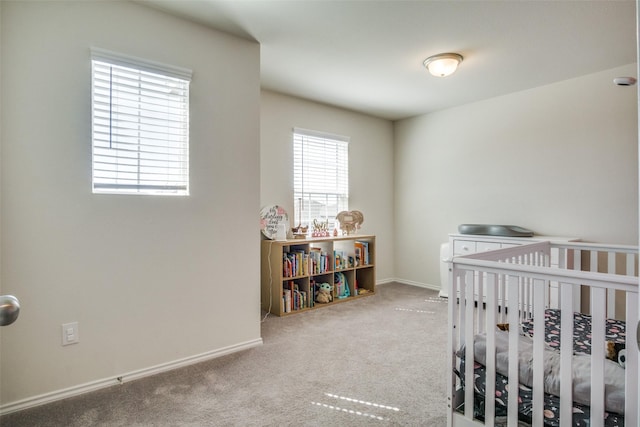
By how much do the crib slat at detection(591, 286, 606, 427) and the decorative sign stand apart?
9.27 ft

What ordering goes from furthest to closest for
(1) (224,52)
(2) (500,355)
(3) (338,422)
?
(1) (224,52)
(3) (338,422)
(2) (500,355)

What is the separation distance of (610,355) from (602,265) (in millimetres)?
2202

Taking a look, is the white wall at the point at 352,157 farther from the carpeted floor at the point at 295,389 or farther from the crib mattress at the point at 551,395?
the crib mattress at the point at 551,395

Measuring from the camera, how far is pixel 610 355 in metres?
1.37

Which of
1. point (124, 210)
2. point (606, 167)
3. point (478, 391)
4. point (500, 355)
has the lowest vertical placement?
point (478, 391)

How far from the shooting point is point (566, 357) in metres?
1.22

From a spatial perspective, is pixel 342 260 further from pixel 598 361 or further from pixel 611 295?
pixel 598 361

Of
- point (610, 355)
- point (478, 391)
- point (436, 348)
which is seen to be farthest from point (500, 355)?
point (436, 348)

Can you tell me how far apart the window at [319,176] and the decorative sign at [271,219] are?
254 mm

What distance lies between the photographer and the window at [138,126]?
200 centimetres

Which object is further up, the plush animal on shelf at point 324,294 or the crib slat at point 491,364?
the crib slat at point 491,364

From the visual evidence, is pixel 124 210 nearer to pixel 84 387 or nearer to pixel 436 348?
pixel 84 387

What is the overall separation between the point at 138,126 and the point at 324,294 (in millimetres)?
2456

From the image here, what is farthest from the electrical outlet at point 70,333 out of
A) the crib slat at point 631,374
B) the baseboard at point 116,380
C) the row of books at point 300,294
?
the crib slat at point 631,374
